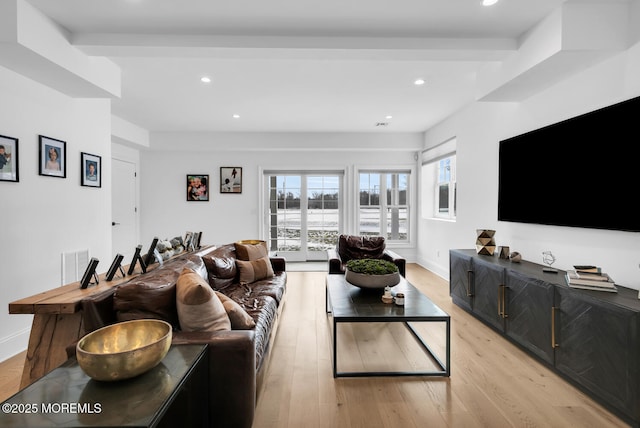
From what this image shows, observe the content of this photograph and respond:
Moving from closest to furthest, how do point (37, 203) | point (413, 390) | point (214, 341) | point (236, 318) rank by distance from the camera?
point (214, 341), point (236, 318), point (413, 390), point (37, 203)

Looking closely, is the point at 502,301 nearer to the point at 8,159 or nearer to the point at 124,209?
the point at 8,159

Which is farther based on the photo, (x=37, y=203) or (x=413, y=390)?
(x=37, y=203)

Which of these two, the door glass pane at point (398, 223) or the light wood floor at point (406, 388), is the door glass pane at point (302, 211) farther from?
the light wood floor at point (406, 388)

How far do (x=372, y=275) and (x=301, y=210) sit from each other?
4.01 metres

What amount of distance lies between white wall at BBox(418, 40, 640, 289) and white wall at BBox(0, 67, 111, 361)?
4608mm

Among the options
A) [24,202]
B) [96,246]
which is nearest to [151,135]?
[96,246]

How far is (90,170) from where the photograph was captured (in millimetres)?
3492

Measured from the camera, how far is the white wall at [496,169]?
2.26 m

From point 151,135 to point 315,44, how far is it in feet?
15.6

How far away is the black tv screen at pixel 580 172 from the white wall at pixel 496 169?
0.09m

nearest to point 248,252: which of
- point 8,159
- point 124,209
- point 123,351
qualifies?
point 8,159

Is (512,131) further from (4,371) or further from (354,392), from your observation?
(4,371)

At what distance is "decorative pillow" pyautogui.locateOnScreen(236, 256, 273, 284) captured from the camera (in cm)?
339

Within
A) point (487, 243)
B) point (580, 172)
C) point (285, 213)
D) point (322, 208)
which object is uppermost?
point (580, 172)
